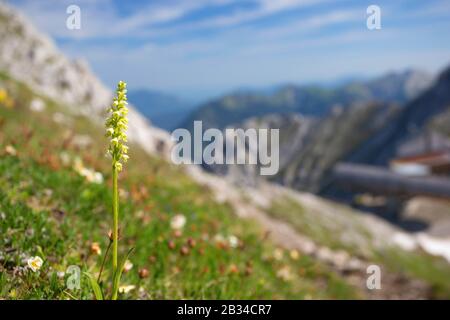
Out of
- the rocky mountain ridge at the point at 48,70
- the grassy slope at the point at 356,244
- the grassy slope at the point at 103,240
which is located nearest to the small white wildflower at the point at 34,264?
the grassy slope at the point at 103,240

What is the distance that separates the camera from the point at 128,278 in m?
4.40

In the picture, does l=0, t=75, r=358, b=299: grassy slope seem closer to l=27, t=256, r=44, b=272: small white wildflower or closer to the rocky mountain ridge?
l=27, t=256, r=44, b=272: small white wildflower

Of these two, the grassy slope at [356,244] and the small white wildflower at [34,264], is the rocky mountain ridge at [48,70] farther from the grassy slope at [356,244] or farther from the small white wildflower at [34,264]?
the small white wildflower at [34,264]

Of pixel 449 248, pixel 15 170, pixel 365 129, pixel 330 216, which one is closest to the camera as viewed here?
pixel 15 170

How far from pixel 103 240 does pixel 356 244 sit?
51.4 ft

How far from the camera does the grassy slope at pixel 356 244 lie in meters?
17.3

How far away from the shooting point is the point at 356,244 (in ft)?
62.4

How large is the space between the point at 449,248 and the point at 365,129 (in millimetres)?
146208

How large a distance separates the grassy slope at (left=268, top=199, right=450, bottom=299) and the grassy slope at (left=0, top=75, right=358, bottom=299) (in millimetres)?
8933

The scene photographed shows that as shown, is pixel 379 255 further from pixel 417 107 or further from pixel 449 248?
Result: pixel 417 107

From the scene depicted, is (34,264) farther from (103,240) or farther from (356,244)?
(356,244)

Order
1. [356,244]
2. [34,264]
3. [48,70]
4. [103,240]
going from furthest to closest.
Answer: [48,70]
[356,244]
[103,240]
[34,264]

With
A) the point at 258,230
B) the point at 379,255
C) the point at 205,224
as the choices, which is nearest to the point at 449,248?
the point at 379,255

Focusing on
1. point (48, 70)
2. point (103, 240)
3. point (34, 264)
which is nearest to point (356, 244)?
point (103, 240)
